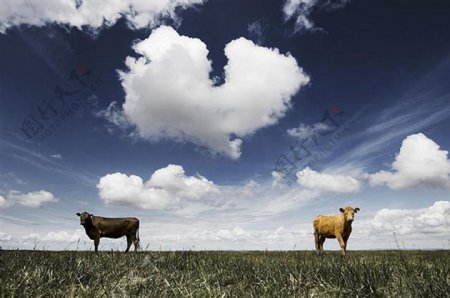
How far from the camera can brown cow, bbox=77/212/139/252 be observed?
26.9 meters

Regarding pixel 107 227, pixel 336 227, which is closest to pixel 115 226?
pixel 107 227

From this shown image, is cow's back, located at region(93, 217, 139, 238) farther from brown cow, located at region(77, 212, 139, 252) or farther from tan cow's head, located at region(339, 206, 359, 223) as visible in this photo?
tan cow's head, located at region(339, 206, 359, 223)

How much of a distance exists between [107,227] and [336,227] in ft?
48.4

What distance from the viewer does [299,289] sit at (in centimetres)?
530

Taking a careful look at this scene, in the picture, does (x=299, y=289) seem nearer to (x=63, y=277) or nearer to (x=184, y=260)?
(x=63, y=277)

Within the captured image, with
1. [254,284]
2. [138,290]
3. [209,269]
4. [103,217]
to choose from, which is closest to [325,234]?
[103,217]

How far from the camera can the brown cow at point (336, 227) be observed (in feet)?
68.5

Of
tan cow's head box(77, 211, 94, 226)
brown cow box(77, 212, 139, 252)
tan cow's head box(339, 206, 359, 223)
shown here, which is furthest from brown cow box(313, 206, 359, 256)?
tan cow's head box(77, 211, 94, 226)

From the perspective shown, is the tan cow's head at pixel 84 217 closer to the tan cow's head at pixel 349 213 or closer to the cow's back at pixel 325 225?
the cow's back at pixel 325 225

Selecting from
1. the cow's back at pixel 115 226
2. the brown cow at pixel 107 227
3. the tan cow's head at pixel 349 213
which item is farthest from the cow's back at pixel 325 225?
the cow's back at pixel 115 226

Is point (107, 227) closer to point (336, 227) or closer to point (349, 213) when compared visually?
point (336, 227)

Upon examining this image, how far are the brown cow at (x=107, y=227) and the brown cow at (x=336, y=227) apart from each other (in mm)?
11404

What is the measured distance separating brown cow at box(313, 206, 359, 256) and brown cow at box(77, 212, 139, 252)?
11404mm

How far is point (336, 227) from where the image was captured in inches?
858
